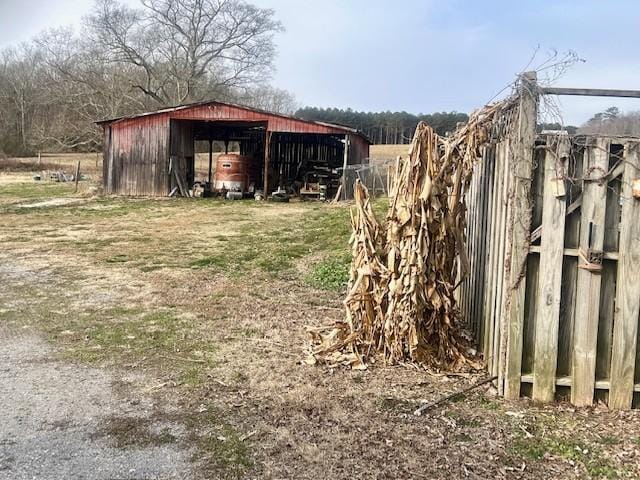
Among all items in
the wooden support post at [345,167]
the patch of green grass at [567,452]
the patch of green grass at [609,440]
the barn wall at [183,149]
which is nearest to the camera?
the patch of green grass at [567,452]

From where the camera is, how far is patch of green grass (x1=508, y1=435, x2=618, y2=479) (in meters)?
3.19

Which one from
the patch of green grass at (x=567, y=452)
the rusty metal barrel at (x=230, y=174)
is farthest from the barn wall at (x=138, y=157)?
the patch of green grass at (x=567, y=452)

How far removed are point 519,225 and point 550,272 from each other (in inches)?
14.0

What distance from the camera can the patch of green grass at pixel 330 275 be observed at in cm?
809

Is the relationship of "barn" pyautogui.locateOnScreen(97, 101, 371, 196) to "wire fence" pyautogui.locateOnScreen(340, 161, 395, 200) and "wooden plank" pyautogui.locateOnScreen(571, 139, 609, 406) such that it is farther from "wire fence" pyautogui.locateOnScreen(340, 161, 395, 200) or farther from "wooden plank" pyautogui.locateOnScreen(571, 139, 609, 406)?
"wooden plank" pyautogui.locateOnScreen(571, 139, 609, 406)

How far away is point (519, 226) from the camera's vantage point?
3.99 m

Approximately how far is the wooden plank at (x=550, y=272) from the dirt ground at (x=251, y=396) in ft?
0.67

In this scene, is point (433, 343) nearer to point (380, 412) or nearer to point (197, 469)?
point (380, 412)

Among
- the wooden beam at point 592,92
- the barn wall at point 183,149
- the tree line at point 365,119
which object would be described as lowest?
the wooden beam at point 592,92

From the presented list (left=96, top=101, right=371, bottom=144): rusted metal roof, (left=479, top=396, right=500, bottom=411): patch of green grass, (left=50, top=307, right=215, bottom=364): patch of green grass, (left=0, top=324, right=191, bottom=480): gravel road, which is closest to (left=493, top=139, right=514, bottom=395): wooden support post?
(left=479, top=396, right=500, bottom=411): patch of green grass

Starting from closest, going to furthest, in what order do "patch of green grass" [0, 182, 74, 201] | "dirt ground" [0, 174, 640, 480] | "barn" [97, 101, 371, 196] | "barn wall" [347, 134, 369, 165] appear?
"dirt ground" [0, 174, 640, 480] < "barn" [97, 101, 371, 196] < "patch of green grass" [0, 182, 74, 201] < "barn wall" [347, 134, 369, 165]

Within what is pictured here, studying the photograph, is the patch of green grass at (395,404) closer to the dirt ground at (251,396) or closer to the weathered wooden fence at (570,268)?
the dirt ground at (251,396)

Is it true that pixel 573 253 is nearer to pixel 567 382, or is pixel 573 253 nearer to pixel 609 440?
pixel 567 382

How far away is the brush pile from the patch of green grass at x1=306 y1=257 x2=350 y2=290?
287cm
